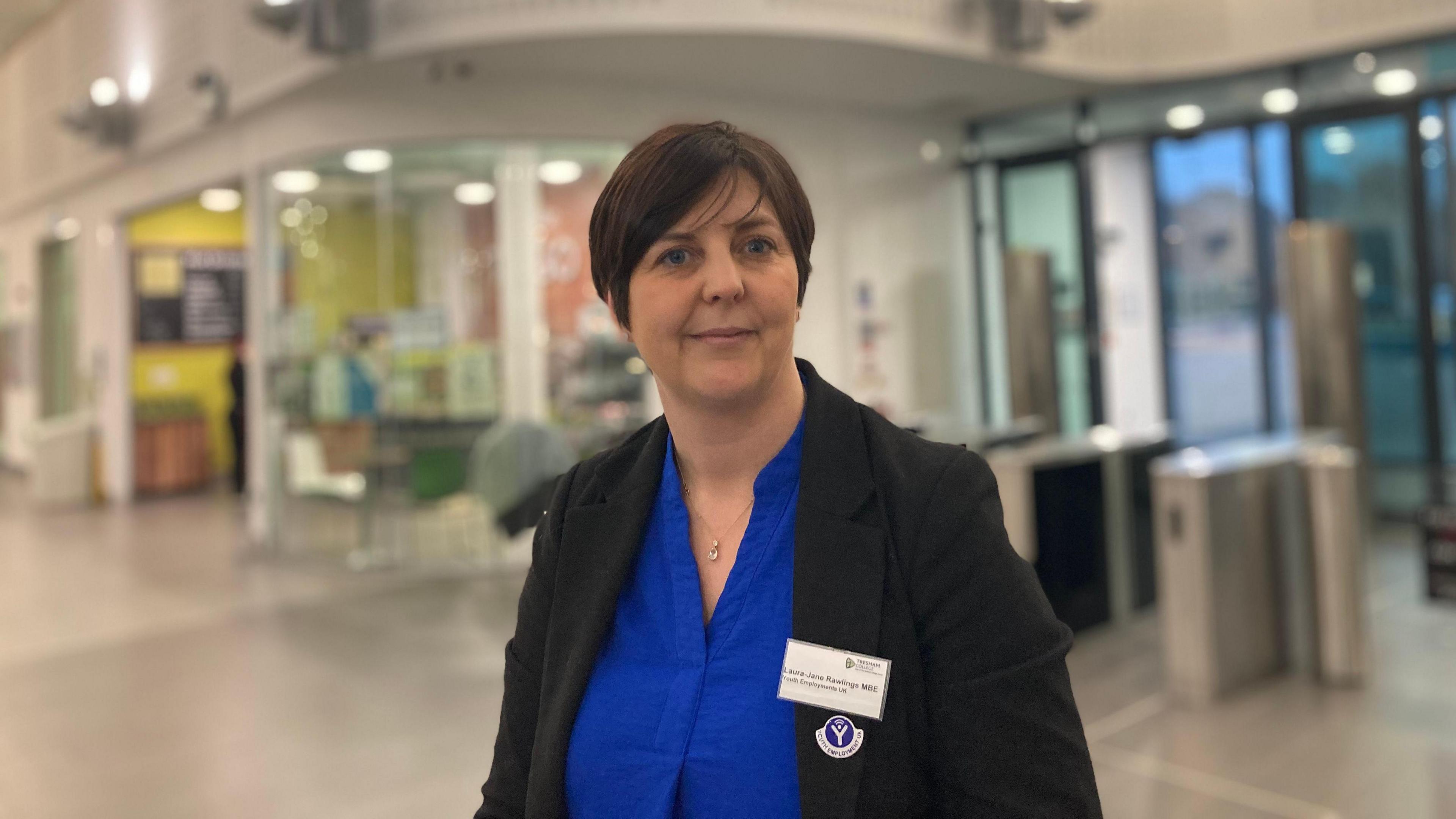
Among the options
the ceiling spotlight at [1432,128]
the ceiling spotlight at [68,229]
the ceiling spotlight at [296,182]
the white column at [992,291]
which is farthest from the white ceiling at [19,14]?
the ceiling spotlight at [1432,128]

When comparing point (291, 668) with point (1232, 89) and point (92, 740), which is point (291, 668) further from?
point (1232, 89)

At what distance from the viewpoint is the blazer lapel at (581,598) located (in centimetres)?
124

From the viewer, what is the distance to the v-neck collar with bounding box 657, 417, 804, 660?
120 centimetres

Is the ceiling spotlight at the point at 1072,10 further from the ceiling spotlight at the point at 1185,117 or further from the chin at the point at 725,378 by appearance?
the chin at the point at 725,378

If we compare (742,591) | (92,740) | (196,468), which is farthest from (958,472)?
(196,468)

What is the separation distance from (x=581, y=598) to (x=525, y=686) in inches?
6.7

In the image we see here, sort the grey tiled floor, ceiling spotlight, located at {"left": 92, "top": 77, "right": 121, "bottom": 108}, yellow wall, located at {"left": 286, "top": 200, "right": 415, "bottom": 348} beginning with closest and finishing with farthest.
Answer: the grey tiled floor, yellow wall, located at {"left": 286, "top": 200, "right": 415, "bottom": 348}, ceiling spotlight, located at {"left": 92, "top": 77, "right": 121, "bottom": 108}

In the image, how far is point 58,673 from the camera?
4977 mm

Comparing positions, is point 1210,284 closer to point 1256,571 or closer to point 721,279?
point 1256,571

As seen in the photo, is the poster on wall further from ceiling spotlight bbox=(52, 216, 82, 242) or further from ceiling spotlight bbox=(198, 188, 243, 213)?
ceiling spotlight bbox=(52, 216, 82, 242)

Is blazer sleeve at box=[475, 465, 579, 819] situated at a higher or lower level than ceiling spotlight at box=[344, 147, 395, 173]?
lower

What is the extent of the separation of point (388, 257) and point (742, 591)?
255 inches

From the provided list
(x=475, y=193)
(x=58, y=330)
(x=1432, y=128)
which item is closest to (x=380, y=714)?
(x=475, y=193)

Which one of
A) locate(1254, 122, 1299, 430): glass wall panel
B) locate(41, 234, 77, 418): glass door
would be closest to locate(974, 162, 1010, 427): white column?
locate(1254, 122, 1299, 430): glass wall panel
